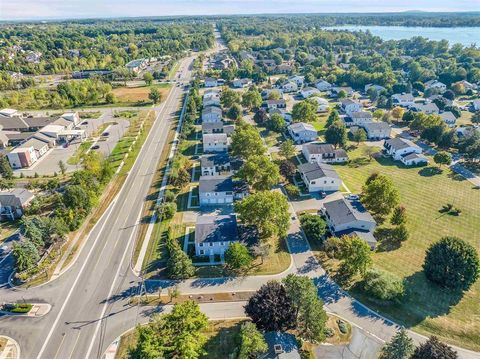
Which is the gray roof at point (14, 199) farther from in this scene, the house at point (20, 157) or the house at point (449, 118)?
the house at point (449, 118)

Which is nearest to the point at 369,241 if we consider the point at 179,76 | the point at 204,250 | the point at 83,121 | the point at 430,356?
the point at 430,356

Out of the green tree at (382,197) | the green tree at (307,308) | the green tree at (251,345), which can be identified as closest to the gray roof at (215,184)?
the green tree at (382,197)

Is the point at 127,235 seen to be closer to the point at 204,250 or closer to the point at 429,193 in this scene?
the point at 204,250

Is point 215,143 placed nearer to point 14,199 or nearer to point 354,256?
point 14,199

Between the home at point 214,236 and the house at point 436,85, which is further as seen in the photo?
the house at point 436,85

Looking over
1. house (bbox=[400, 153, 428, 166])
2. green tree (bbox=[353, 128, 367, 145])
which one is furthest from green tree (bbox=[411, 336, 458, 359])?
green tree (bbox=[353, 128, 367, 145])

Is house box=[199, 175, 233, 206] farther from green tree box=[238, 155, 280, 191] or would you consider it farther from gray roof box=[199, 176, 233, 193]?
green tree box=[238, 155, 280, 191]

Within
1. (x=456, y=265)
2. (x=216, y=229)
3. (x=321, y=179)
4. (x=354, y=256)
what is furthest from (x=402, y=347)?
(x=321, y=179)

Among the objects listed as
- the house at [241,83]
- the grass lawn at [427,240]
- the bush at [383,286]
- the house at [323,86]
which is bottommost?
the grass lawn at [427,240]
